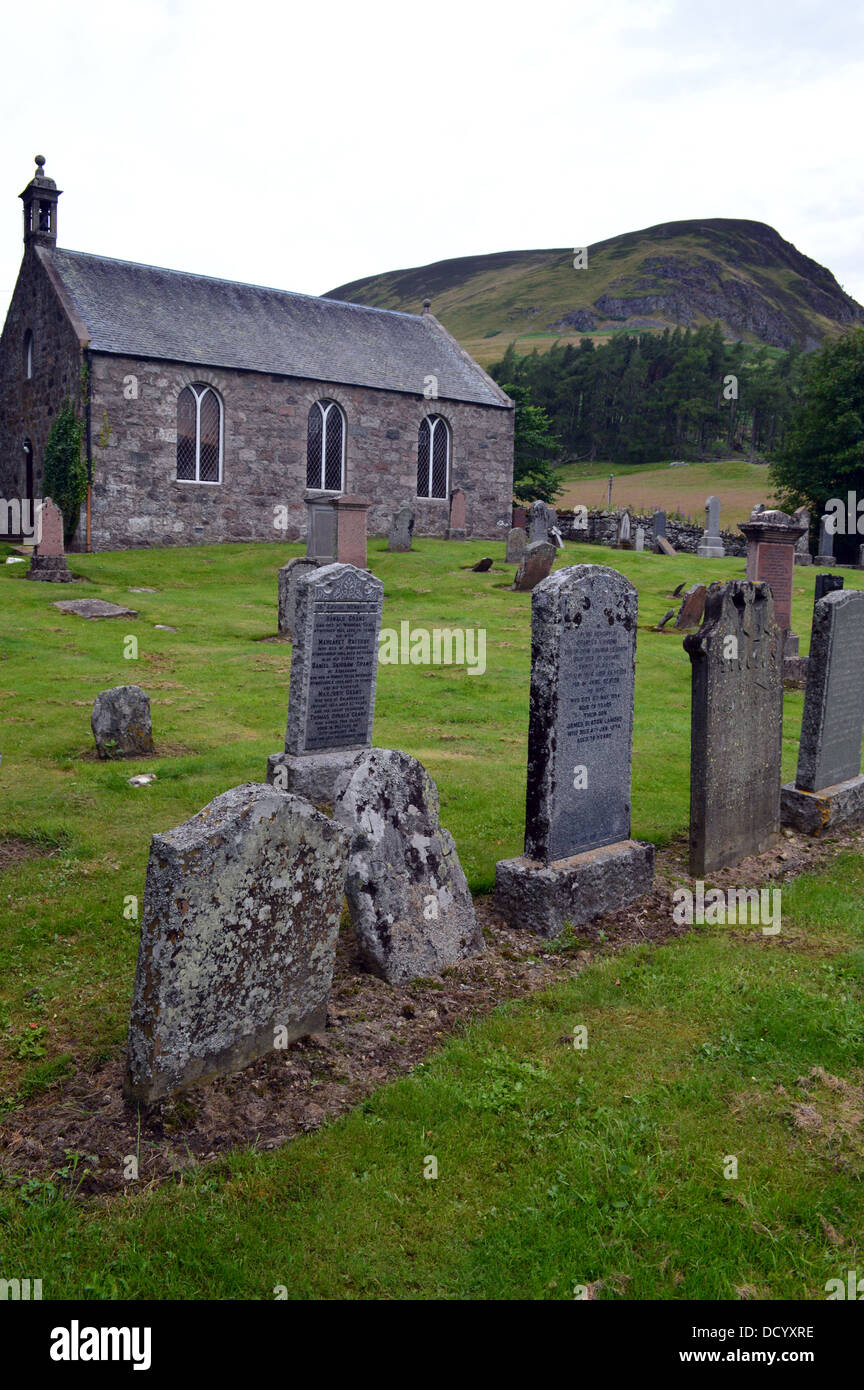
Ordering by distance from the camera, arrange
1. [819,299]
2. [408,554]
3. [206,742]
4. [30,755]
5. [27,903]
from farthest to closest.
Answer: [819,299] → [408,554] → [206,742] → [30,755] → [27,903]

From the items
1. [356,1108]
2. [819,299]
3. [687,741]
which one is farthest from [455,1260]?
[819,299]

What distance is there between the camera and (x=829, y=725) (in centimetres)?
805

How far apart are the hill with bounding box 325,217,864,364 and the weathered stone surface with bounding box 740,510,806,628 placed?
413 ft

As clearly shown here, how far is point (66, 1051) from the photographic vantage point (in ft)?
14.3

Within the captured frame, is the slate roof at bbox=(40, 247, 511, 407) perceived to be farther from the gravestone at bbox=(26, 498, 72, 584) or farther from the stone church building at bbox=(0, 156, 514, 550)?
the gravestone at bbox=(26, 498, 72, 584)

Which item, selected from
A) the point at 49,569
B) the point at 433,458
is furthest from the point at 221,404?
the point at 49,569

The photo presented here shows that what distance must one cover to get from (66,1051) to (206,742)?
5.85 meters

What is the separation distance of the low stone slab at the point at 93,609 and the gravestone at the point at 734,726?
13.6 m

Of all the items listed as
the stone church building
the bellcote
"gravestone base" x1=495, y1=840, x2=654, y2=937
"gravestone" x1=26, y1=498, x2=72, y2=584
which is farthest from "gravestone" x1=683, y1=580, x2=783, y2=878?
the bellcote

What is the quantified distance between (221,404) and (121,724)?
21393 millimetres

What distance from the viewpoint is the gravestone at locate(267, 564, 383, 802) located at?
331 inches

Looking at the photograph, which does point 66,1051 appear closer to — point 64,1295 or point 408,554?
point 64,1295

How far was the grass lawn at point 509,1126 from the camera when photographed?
3133 mm
